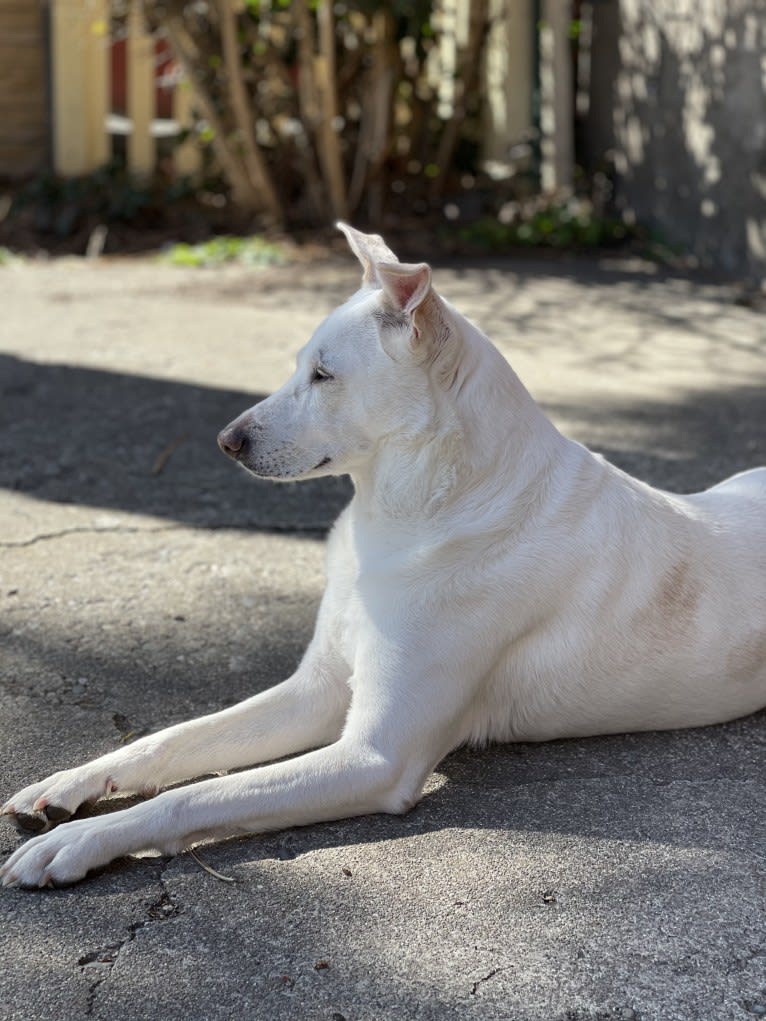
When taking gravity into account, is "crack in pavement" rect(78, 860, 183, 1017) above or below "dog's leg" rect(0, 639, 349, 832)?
below

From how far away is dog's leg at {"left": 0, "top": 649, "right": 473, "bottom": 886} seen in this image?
2594 mm

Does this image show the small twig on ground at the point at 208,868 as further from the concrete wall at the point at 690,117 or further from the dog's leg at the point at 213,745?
the concrete wall at the point at 690,117

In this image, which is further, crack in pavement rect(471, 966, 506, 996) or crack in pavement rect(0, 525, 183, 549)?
crack in pavement rect(0, 525, 183, 549)

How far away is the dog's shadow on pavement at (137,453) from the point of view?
16.0 ft

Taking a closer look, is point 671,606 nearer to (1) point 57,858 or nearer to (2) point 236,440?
(2) point 236,440

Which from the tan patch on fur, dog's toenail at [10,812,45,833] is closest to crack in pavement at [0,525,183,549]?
dog's toenail at [10,812,45,833]

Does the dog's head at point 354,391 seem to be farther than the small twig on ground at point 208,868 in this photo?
Yes

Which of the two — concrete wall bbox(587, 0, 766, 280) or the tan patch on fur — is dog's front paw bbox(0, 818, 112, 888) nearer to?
the tan patch on fur

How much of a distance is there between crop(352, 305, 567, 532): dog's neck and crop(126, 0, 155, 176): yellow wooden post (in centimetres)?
898

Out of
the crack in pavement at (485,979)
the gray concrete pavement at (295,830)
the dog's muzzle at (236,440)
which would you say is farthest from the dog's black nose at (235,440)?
the crack in pavement at (485,979)

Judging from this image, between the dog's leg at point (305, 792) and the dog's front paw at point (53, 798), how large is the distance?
131 mm

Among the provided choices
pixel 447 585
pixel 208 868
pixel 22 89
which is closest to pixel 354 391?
pixel 447 585

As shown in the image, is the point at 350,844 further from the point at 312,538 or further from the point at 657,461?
the point at 657,461

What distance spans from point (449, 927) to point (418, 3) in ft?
26.6
